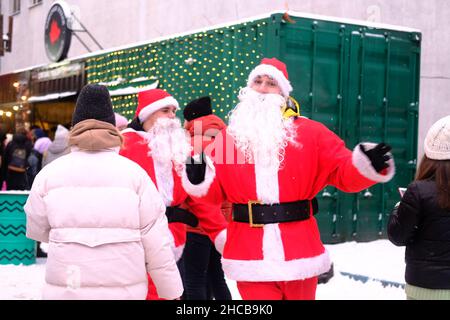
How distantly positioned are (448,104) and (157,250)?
839cm

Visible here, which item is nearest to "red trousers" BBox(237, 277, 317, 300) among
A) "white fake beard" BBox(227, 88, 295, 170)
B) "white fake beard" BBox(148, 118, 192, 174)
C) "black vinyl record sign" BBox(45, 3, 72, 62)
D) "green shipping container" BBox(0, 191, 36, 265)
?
"white fake beard" BBox(227, 88, 295, 170)

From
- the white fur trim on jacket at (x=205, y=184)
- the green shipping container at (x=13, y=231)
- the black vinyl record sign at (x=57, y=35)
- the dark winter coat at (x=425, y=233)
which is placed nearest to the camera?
the dark winter coat at (x=425, y=233)

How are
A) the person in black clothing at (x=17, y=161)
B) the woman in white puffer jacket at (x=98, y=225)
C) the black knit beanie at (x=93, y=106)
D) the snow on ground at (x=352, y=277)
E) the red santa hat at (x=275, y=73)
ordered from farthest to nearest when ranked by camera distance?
the person in black clothing at (x=17, y=161) < the snow on ground at (x=352, y=277) < the red santa hat at (x=275, y=73) < the black knit beanie at (x=93, y=106) < the woman in white puffer jacket at (x=98, y=225)

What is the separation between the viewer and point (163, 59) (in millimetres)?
10422

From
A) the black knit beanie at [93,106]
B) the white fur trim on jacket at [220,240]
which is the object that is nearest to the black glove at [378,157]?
the black knit beanie at [93,106]

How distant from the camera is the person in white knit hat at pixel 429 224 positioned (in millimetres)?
3664

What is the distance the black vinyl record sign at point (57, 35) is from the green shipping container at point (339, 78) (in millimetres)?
6283

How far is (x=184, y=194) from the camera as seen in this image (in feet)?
15.2

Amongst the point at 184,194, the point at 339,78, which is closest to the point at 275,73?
the point at 184,194

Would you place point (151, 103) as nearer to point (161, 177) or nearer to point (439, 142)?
point (161, 177)

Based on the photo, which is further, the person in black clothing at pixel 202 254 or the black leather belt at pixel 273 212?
the person in black clothing at pixel 202 254

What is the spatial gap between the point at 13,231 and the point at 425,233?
5.88 metres

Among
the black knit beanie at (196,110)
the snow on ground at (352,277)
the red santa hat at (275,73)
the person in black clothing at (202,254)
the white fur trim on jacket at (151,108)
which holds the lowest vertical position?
the snow on ground at (352,277)

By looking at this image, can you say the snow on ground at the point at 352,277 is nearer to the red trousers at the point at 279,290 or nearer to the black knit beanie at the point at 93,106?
the red trousers at the point at 279,290
